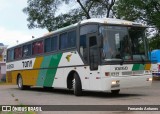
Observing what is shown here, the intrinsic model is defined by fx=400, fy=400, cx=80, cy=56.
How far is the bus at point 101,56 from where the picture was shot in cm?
1564

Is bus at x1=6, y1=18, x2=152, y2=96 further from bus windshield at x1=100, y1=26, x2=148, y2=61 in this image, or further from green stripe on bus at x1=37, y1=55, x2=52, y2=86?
green stripe on bus at x1=37, y1=55, x2=52, y2=86

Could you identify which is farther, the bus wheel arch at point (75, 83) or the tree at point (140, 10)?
the tree at point (140, 10)

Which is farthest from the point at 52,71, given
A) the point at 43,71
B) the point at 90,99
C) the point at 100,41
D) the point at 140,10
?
the point at 140,10

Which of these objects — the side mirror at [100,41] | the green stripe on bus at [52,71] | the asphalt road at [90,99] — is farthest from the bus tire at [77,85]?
the side mirror at [100,41]

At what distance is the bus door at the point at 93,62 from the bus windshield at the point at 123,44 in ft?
1.52

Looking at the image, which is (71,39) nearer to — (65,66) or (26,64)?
(65,66)

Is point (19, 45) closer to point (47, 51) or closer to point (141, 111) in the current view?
point (47, 51)

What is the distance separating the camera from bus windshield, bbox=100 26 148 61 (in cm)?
1568

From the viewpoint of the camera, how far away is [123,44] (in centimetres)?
1603

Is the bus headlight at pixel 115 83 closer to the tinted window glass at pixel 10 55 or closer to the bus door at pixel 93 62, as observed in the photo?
the bus door at pixel 93 62

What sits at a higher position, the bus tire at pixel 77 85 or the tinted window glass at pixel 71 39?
the tinted window glass at pixel 71 39

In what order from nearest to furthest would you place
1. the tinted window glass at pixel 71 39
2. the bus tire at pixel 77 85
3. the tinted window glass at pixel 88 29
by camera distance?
the tinted window glass at pixel 88 29
the bus tire at pixel 77 85
the tinted window glass at pixel 71 39

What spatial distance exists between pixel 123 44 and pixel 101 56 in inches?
43.1

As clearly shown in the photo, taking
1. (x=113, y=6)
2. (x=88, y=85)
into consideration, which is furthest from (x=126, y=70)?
(x=113, y=6)
